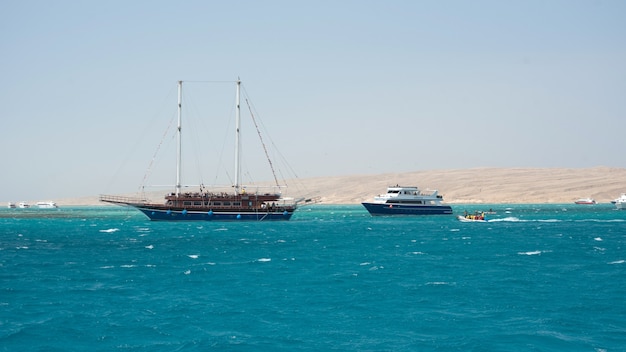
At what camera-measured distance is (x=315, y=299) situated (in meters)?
40.7

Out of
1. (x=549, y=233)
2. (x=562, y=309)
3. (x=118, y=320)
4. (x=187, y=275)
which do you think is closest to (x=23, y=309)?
(x=118, y=320)

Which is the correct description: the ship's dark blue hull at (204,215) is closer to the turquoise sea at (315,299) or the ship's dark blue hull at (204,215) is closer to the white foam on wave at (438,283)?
the turquoise sea at (315,299)

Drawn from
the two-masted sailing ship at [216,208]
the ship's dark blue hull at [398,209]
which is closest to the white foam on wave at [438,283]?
the two-masted sailing ship at [216,208]

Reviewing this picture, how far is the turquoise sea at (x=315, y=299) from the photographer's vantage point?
31016mm

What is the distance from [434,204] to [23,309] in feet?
474

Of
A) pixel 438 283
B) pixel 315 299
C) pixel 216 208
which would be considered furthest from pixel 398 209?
pixel 315 299

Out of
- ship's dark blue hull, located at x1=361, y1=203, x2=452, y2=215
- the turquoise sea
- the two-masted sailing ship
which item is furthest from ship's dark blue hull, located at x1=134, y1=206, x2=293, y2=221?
the turquoise sea

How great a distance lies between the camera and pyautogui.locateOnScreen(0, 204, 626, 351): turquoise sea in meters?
31.0

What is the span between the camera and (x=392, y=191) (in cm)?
17262

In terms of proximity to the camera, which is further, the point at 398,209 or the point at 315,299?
the point at 398,209

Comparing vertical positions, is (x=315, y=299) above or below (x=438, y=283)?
below

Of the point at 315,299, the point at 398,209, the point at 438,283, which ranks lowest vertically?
the point at 315,299

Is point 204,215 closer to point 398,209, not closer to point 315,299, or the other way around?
point 398,209

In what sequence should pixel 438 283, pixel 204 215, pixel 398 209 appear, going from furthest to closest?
pixel 398 209
pixel 204 215
pixel 438 283
